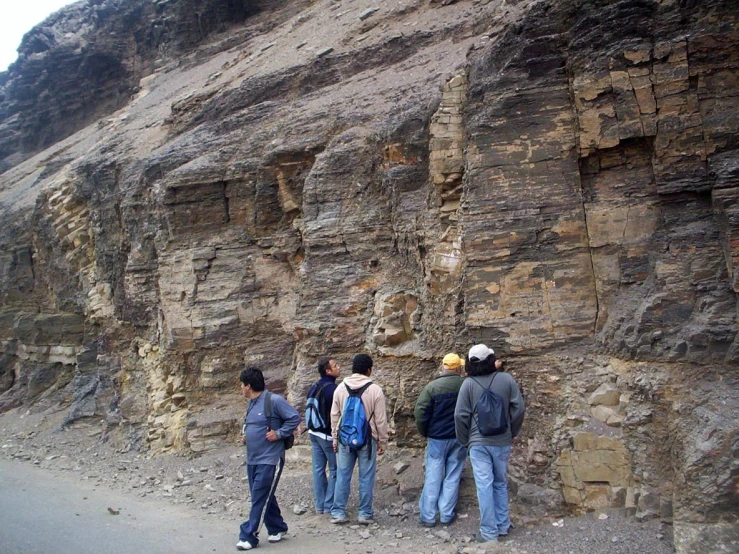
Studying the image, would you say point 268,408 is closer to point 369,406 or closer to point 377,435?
point 369,406

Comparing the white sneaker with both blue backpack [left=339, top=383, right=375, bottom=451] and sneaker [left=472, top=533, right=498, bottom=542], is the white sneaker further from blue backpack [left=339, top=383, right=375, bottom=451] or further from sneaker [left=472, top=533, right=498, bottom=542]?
sneaker [left=472, top=533, right=498, bottom=542]

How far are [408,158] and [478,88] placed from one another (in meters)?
2.03

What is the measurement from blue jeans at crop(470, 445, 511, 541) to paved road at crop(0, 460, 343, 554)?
145 centimetres

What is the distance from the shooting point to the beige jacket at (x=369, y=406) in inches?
273

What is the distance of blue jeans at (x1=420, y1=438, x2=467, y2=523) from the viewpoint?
22.2 feet

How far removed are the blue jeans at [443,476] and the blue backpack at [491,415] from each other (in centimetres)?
64

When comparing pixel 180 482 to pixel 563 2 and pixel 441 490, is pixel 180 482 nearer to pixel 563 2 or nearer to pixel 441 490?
pixel 441 490

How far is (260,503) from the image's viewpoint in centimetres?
651

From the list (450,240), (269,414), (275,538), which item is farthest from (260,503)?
(450,240)

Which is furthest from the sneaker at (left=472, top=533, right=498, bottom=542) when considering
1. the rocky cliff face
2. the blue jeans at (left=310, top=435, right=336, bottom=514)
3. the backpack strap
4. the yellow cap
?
the backpack strap

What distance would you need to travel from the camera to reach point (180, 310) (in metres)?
12.4

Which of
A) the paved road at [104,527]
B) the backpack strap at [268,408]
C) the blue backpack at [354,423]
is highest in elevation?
the backpack strap at [268,408]

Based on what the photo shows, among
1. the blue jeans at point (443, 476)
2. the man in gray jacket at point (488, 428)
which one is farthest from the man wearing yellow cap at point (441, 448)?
the man in gray jacket at point (488, 428)

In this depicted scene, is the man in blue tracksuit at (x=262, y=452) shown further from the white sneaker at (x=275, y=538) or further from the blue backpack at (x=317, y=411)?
the blue backpack at (x=317, y=411)
